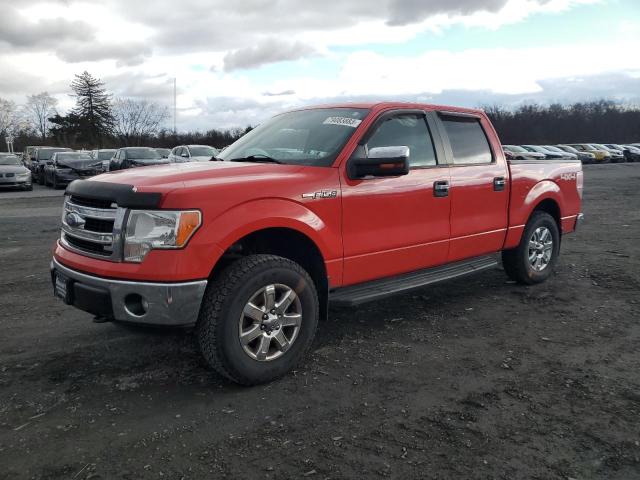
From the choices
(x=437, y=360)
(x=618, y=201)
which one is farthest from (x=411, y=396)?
(x=618, y=201)

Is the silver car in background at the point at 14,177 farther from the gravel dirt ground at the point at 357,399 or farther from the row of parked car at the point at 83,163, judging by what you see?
the gravel dirt ground at the point at 357,399

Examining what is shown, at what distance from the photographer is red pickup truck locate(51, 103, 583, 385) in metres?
3.13

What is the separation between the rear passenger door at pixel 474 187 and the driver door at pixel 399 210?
0.14 metres

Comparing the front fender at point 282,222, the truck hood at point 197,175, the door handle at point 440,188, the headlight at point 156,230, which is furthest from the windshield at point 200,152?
the headlight at point 156,230

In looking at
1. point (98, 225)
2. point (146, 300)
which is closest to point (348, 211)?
point (146, 300)

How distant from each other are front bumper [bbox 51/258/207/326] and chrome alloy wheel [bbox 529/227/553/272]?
405 cm

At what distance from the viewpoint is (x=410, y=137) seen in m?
4.56

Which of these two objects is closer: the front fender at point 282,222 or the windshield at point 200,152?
the front fender at point 282,222

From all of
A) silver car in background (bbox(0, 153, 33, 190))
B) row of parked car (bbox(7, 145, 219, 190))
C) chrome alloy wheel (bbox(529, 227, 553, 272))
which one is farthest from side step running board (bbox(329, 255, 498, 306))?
silver car in background (bbox(0, 153, 33, 190))

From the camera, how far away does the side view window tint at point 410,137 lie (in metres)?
4.30

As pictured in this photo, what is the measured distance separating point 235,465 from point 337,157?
2.23 m

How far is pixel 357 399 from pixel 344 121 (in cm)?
217

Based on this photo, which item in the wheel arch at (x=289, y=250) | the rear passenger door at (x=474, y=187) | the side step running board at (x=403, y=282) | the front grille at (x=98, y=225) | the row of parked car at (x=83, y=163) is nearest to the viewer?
the front grille at (x=98, y=225)

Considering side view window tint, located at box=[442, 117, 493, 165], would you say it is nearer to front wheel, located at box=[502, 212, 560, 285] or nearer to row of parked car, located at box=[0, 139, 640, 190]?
front wheel, located at box=[502, 212, 560, 285]
